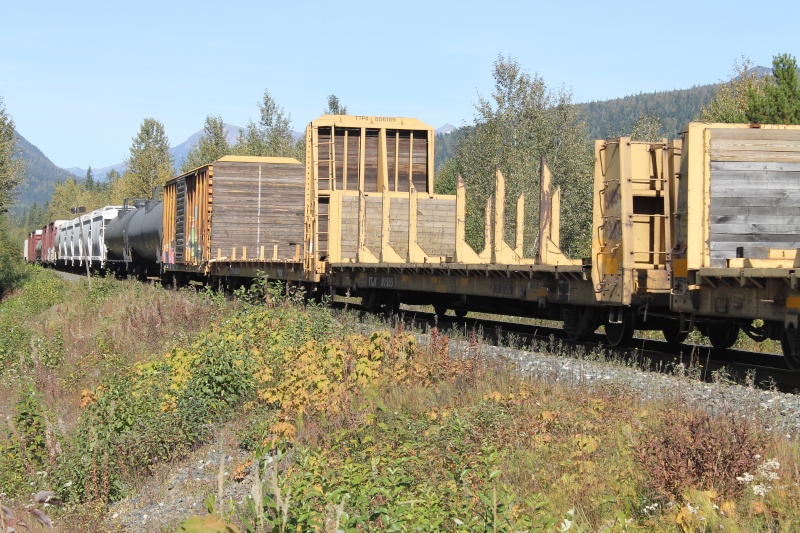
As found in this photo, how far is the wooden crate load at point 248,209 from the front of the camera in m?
24.5

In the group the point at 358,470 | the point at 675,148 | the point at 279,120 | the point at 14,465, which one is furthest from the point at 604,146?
the point at 279,120

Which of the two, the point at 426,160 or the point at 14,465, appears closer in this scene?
the point at 14,465

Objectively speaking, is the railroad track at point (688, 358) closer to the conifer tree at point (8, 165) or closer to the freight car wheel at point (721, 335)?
the freight car wheel at point (721, 335)

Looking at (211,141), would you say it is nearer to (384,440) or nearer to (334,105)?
(334,105)

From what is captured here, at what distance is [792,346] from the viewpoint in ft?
31.8

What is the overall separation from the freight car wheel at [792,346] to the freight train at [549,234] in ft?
0.07

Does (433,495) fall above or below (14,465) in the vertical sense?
above

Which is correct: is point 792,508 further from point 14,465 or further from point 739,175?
point 14,465

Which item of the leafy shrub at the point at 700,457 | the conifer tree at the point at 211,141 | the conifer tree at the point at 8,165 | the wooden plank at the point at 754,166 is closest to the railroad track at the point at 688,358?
the wooden plank at the point at 754,166

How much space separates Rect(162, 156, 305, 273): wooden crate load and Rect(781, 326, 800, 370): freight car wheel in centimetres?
1570

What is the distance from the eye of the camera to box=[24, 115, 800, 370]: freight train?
10.2 m

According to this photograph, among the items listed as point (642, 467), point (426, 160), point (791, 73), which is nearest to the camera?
point (642, 467)

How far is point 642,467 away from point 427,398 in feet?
10.1

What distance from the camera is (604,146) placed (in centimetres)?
1171
